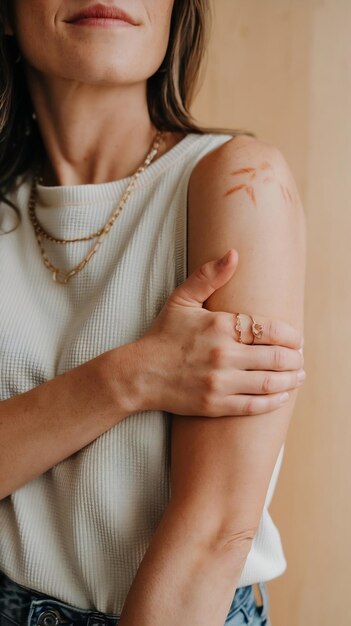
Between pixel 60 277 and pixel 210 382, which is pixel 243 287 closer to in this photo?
pixel 210 382

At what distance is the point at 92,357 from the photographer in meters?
1.18

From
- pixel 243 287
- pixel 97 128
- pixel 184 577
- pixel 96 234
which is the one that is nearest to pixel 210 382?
pixel 243 287

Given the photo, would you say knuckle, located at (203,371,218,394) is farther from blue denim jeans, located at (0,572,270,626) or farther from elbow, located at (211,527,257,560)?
blue denim jeans, located at (0,572,270,626)

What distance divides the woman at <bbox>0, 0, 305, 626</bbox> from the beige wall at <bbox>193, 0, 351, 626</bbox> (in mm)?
218

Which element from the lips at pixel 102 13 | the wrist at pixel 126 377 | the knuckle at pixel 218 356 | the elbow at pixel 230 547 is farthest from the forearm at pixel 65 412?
the lips at pixel 102 13

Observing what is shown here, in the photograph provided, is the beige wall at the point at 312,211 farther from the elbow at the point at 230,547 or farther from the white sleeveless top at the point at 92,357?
the elbow at the point at 230,547

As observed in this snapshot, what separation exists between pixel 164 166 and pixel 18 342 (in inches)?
14.7

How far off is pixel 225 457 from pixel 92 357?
276 mm

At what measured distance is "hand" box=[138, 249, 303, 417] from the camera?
40.9 inches

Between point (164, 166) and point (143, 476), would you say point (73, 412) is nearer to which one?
point (143, 476)

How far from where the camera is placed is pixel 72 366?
119cm

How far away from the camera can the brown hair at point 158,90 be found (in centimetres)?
139

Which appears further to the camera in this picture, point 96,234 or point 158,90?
point 158,90

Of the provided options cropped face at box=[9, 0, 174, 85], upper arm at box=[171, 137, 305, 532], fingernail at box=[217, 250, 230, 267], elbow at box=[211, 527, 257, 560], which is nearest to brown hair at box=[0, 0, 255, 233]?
cropped face at box=[9, 0, 174, 85]
